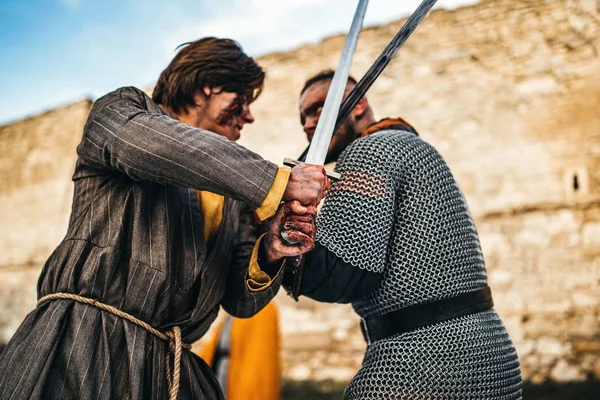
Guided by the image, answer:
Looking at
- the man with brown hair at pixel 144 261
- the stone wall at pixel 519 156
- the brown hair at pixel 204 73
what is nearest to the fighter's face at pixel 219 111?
the brown hair at pixel 204 73

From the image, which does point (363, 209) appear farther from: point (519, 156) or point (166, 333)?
point (519, 156)

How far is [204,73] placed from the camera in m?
1.73

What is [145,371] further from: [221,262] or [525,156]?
[525,156]

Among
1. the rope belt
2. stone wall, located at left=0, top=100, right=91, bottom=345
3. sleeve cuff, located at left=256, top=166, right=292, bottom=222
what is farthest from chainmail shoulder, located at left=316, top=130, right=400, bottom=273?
stone wall, located at left=0, top=100, right=91, bottom=345

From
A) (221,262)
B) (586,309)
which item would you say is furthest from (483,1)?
(221,262)

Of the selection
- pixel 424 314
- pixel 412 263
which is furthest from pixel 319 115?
pixel 424 314

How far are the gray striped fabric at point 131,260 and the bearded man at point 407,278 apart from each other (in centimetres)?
A: 26

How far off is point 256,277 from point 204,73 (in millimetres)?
704

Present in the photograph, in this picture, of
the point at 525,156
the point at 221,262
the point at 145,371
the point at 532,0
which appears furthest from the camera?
the point at 532,0

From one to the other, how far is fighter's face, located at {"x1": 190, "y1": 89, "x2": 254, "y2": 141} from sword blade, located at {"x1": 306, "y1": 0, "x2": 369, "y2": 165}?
1.38ft

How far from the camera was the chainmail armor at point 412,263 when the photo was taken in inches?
60.2

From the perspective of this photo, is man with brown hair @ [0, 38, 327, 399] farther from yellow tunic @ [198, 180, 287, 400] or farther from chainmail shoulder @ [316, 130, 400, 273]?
yellow tunic @ [198, 180, 287, 400]

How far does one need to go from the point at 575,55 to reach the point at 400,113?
159 cm

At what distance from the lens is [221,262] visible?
5.20ft
